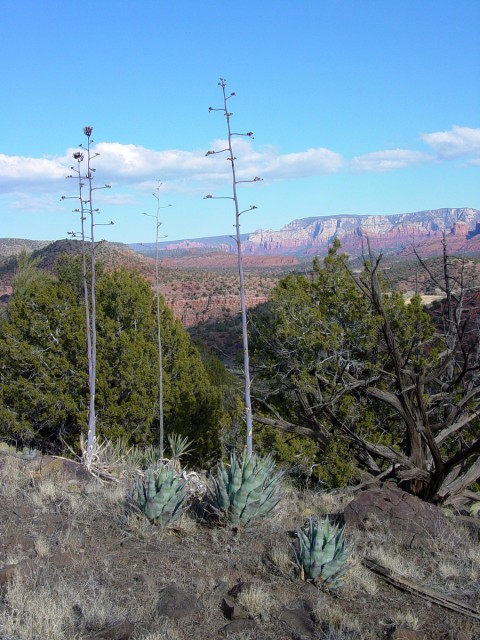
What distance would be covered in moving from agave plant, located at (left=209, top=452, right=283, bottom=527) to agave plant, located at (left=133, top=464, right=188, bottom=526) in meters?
0.35

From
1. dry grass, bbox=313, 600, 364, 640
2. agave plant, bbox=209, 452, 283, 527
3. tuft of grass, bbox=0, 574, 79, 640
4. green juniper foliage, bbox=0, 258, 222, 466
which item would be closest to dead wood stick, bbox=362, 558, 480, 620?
dry grass, bbox=313, 600, 364, 640

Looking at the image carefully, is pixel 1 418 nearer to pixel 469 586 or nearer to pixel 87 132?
pixel 87 132

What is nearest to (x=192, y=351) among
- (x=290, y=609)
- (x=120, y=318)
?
(x=120, y=318)

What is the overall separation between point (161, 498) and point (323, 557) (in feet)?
5.44

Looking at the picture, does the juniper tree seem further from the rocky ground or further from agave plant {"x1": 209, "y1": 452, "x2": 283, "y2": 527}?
the rocky ground

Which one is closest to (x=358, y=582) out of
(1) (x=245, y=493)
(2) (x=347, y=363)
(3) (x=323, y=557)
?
(3) (x=323, y=557)

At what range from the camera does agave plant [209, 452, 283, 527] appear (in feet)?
18.3

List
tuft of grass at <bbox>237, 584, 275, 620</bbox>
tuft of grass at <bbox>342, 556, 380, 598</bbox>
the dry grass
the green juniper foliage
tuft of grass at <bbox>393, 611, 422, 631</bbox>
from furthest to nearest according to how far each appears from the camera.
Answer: the green juniper foliage, tuft of grass at <bbox>342, 556, 380, 598</bbox>, tuft of grass at <bbox>237, 584, 275, 620</bbox>, tuft of grass at <bbox>393, 611, 422, 631</bbox>, the dry grass

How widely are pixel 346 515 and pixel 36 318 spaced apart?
14.6m

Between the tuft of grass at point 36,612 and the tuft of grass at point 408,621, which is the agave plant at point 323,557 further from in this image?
the tuft of grass at point 36,612

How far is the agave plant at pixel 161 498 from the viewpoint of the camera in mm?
5523

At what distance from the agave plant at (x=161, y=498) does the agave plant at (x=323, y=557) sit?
4.61 ft

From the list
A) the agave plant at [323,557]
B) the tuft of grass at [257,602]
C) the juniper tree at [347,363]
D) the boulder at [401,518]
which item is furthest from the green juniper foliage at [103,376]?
the tuft of grass at [257,602]

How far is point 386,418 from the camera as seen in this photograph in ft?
36.5
